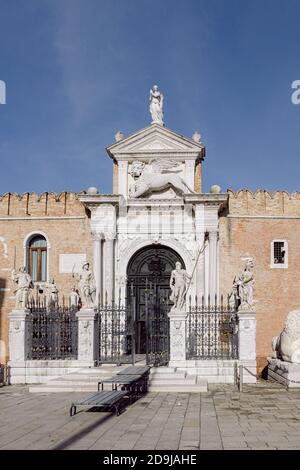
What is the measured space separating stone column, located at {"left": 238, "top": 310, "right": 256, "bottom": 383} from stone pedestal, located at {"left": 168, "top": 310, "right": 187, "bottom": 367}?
1519 mm

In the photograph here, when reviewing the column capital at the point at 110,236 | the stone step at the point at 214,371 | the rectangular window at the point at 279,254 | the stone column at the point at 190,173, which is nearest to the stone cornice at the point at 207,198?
the stone column at the point at 190,173

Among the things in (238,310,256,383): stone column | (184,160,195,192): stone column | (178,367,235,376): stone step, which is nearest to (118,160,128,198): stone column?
A: (184,160,195,192): stone column

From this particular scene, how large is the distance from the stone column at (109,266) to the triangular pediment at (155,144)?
3000 millimetres

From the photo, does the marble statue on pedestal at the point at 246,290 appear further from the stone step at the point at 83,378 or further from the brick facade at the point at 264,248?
the stone step at the point at 83,378

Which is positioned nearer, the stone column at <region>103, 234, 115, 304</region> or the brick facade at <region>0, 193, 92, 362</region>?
the stone column at <region>103, 234, 115, 304</region>

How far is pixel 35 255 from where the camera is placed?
22.4 metres

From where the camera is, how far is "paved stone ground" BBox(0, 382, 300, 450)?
8.09 meters

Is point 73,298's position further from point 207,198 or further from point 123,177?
point 207,198

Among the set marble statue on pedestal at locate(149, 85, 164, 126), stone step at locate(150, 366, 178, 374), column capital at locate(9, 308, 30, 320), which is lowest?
stone step at locate(150, 366, 178, 374)

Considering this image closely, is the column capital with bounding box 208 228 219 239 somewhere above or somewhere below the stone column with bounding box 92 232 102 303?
above

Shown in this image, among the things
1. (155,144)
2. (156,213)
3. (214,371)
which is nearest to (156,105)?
(155,144)

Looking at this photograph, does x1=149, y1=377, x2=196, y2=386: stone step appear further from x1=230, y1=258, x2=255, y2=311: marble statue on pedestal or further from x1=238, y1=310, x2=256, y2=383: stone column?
x1=230, y1=258, x2=255, y2=311: marble statue on pedestal

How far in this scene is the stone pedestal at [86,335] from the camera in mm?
16891
